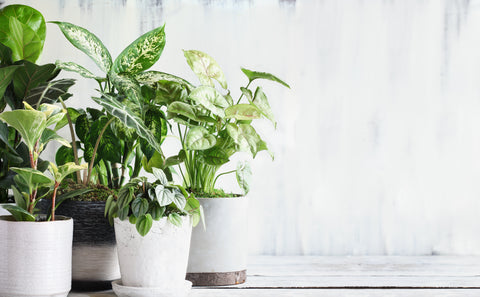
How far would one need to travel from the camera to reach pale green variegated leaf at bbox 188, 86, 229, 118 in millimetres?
1019

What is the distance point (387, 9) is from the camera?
5.00 ft

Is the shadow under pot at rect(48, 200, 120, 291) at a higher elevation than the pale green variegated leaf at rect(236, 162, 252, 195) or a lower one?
lower

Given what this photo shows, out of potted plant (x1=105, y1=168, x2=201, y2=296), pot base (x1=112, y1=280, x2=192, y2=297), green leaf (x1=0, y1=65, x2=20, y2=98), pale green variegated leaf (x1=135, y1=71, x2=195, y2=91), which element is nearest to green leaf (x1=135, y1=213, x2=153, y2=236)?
potted plant (x1=105, y1=168, x2=201, y2=296)

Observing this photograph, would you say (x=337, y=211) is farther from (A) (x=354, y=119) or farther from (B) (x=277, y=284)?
(B) (x=277, y=284)

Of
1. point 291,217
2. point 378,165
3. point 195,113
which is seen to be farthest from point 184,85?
point 378,165

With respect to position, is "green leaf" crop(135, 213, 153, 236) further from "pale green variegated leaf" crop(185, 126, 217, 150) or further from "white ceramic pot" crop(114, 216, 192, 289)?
"pale green variegated leaf" crop(185, 126, 217, 150)

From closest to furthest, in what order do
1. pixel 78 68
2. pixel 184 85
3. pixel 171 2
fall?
1. pixel 78 68
2. pixel 184 85
3. pixel 171 2

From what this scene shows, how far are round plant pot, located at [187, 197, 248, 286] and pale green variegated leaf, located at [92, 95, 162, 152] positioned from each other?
23 centimetres

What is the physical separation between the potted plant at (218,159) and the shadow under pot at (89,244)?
0.19m

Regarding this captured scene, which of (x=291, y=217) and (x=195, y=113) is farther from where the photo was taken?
(x=291, y=217)

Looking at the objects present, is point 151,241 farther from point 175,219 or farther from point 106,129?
point 106,129

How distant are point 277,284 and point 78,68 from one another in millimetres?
654

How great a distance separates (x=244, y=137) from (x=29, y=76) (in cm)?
51

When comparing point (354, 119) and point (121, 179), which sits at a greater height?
point (354, 119)
